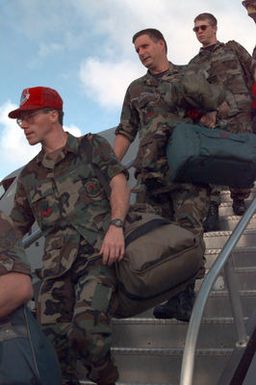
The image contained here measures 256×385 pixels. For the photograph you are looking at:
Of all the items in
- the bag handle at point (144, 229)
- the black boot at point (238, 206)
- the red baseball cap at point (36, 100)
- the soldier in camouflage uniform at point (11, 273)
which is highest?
the red baseball cap at point (36, 100)

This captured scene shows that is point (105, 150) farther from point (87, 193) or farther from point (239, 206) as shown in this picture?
point (239, 206)

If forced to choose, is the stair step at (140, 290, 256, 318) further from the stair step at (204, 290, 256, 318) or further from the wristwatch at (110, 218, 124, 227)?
the wristwatch at (110, 218, 124, 227)

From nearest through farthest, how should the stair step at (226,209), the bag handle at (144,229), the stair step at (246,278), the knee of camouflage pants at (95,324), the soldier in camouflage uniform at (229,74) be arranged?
the knee of camouflage pants at (95,324) < the bag handle at (144,229) < the stair step at (246,278) < the soldier in camouflage uniform at (229,74) < the stair step at (226,209)

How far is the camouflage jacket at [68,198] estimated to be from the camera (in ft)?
9.52

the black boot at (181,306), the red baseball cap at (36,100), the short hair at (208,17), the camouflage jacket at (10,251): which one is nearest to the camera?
the camouflage jacket at (10,251)

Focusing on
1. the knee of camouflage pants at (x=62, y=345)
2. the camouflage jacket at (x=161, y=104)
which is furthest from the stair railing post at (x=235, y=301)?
the camouflage jacket at (x=161, y=104)

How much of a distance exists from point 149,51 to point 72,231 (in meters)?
1.45

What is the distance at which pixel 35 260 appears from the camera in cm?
659

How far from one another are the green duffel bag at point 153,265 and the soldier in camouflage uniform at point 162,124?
768 millimetres

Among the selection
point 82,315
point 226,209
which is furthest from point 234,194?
point 82,315

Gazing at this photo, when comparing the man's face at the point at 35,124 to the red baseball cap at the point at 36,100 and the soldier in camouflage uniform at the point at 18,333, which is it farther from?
the soldier in camouflage uniform at the point at 18,333

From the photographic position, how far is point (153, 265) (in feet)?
8.54

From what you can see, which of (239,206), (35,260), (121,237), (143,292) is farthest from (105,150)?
(35,260)

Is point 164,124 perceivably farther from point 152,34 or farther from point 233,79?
point 233,79
